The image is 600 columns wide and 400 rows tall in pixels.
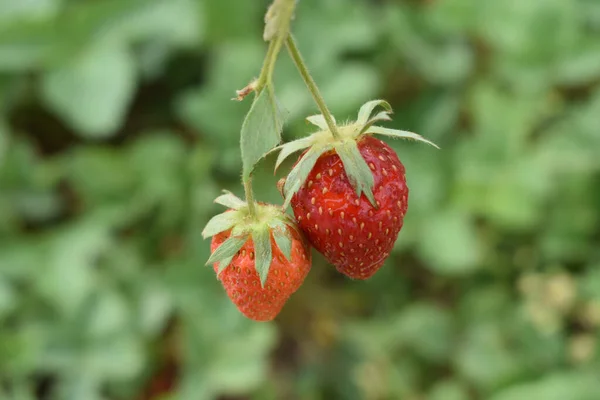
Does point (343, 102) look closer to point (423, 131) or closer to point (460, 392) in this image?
point (423, 131)

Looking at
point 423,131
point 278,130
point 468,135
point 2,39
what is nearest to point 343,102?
point 423,131

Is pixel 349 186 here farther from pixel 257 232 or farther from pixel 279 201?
pixel 279 201

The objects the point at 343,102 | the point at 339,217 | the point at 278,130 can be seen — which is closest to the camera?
the point at 278,130

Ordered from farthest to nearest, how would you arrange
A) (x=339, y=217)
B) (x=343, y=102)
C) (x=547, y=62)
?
1. (x=547, y=62)
2. (x=343, y=102)
3. (x=339, y=217)

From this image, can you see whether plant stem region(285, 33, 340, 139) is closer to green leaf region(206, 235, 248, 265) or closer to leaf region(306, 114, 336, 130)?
leaf region(306, 114, 336, 130)

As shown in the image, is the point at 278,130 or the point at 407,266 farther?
the point at 407,266

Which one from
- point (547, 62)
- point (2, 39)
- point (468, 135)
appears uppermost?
point (547, 62)
